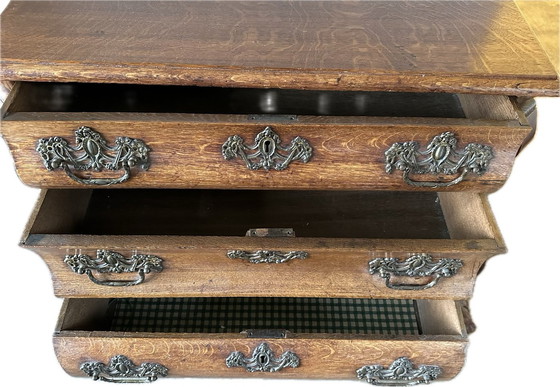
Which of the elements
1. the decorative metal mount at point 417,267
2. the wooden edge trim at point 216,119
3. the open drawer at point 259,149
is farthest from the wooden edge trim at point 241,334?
the wooden edge trim at point 216,119

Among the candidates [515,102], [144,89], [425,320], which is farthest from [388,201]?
[144,89]

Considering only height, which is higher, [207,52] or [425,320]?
[207,52]

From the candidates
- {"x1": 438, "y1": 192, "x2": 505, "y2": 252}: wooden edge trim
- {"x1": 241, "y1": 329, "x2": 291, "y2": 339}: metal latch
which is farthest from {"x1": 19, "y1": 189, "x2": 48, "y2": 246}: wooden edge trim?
{"x1": 438, "y1": 192, "x2": 505, "y2": 252}: wooden edge trim

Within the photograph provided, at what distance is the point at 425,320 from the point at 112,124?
0.89 metres

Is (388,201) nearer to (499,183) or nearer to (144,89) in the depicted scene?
(499,183)

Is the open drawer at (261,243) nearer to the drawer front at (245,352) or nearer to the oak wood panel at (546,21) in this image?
the drawer front at (245,352)

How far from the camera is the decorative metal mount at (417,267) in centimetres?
113

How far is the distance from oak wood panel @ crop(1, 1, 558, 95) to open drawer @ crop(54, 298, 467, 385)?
1.80 ft

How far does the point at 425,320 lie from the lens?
144 centimetres

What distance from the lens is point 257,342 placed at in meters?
1.24

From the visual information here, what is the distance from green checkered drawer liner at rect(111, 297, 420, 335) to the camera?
4.69 feet

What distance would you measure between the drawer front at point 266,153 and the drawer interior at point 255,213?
0.31m

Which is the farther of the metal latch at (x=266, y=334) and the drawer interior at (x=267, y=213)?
the drawer interior at (x=267, y=213)

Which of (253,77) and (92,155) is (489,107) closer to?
(253,77)
